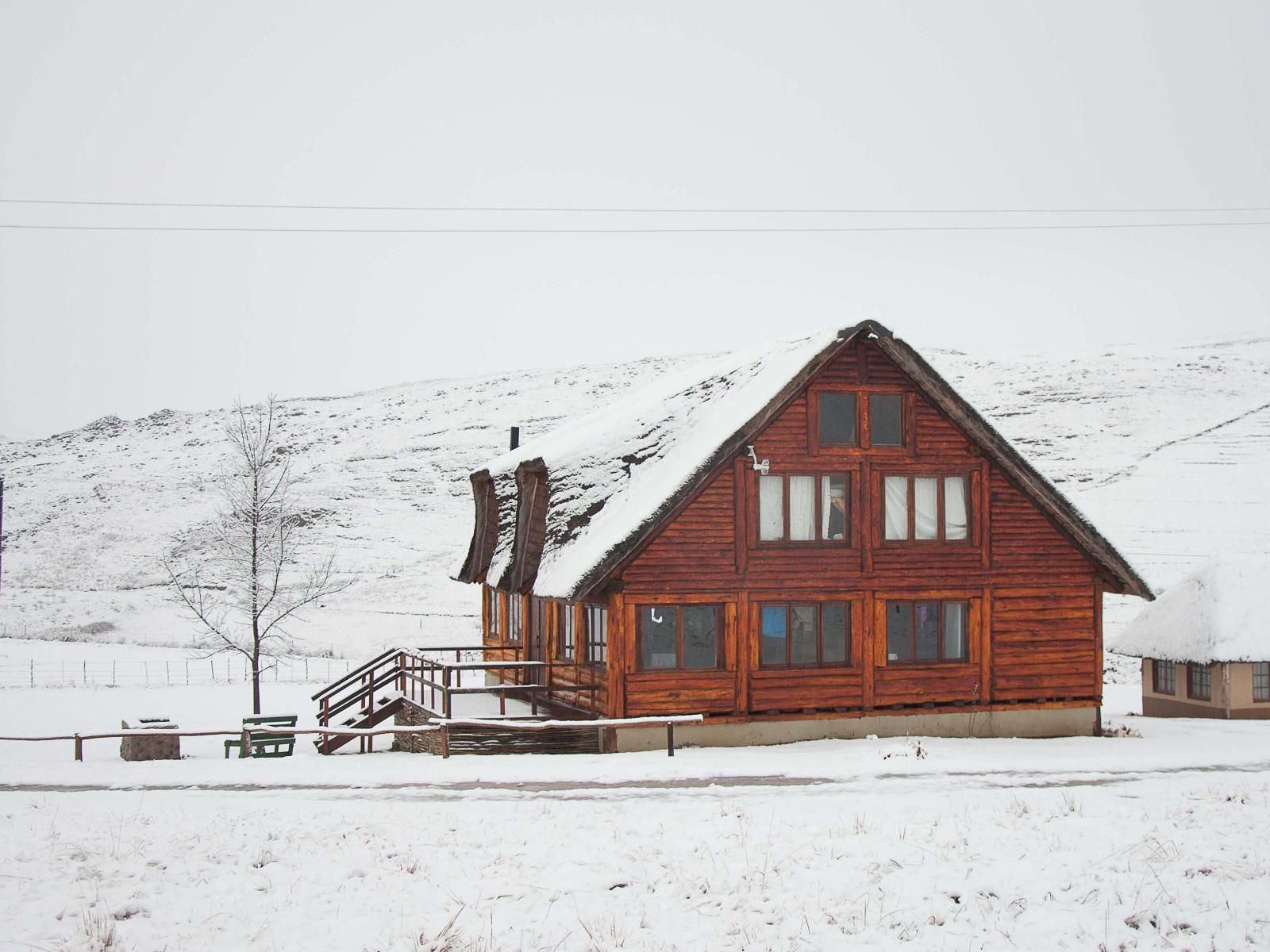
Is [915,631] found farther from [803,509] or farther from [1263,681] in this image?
[1263,681]

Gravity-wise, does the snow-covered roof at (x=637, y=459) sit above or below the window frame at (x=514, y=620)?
above

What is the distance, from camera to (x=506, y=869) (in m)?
14.2

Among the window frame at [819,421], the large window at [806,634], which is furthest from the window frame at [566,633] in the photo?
the window frame at [819,421]

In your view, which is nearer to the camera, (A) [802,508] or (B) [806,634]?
(B) [806,634]

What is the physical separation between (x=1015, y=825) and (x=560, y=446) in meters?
18.0

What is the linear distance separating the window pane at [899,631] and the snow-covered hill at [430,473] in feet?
98.5

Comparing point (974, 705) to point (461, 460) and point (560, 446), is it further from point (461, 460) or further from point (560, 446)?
point (461, 460)

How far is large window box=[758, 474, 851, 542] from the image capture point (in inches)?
987

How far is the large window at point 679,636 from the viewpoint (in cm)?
2408

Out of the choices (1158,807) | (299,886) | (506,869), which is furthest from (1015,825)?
(299,886)

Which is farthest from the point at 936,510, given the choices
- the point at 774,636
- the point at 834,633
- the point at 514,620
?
the point at 514,620

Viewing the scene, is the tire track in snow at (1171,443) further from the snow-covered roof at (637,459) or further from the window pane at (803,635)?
the window pane at (803,635)

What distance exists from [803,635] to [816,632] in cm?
28

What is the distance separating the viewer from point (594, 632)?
25531mm
